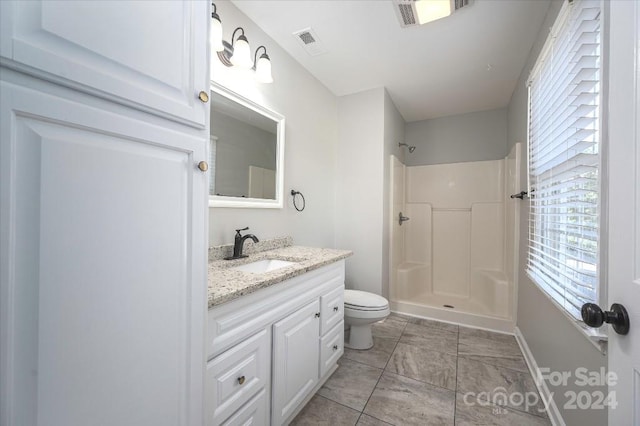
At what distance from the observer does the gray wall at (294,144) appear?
1644mm

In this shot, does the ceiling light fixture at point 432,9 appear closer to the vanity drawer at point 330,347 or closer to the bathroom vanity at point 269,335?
the bathroom vanity at point 269,335

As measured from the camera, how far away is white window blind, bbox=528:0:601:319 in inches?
39.0

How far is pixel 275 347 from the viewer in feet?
3.95

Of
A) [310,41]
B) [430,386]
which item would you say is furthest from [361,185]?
[430,386]

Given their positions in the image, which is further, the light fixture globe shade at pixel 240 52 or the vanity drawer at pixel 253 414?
the light fixture globe shade at pixel 240 52

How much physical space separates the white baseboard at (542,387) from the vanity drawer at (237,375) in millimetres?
1554

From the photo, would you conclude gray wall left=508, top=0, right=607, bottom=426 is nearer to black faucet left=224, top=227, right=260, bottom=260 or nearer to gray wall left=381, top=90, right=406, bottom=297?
gray wall left=381, top=90, right=406, bottom=297

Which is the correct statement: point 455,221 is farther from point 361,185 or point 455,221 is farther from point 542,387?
point 542,387

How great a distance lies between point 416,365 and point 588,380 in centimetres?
108

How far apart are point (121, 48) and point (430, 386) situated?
2.25m

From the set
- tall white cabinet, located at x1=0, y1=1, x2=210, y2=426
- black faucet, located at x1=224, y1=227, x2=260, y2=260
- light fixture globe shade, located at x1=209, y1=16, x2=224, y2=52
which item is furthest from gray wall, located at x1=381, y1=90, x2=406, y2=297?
tall white cabinet, located at x1=0, y1=1, x2=210, y2=426

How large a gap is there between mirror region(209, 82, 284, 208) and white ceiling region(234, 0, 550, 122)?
1.59 feet

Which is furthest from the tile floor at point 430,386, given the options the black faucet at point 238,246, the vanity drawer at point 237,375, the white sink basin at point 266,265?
the black faucet at point 238,246

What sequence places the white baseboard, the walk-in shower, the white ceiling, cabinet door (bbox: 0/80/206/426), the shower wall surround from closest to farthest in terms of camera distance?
cabinet door (bbox: 0/80/206/426), the white baseboard, the white ceiling, the walk-in shower, the shower wall surround
